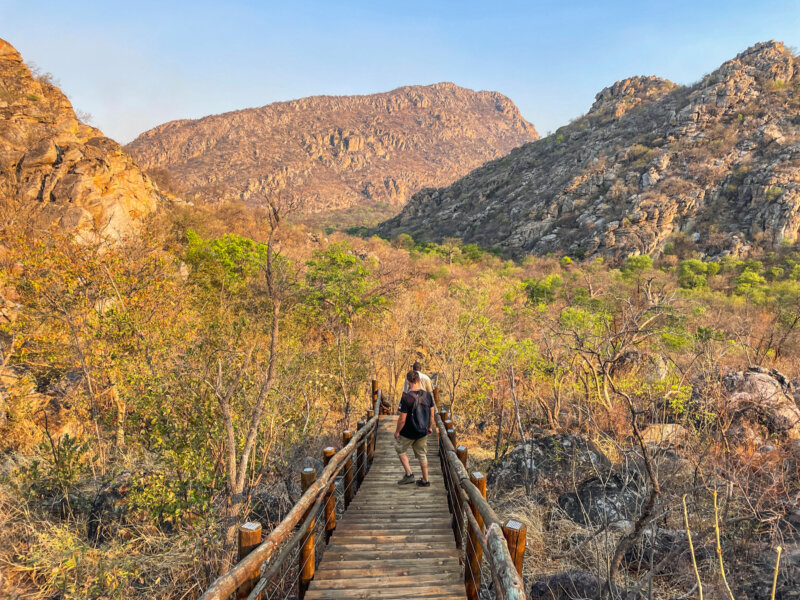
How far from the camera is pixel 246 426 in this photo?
7602mm

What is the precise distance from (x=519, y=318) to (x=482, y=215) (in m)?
51.6

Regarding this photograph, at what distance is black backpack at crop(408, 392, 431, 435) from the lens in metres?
6.09

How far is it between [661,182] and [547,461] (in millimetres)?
58301

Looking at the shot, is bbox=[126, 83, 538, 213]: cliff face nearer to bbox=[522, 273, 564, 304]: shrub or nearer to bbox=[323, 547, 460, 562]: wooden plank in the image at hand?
bbox=[522, 273, 564, 304]: shrub

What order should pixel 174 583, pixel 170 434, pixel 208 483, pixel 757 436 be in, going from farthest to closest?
pixel 757 436
pixel 170 434
pixel 208 483
pixel 174 583

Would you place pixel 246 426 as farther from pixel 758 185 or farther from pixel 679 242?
pixel 758 185

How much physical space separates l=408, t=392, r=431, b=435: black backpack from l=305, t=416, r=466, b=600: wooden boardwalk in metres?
1.22

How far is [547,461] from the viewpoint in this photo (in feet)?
32.5

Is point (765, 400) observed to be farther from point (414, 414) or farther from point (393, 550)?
point (393, 550)

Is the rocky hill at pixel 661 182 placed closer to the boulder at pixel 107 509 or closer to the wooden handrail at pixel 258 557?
the wooden handrail at pixel 258 557

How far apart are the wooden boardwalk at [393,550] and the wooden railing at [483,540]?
0.23 metres

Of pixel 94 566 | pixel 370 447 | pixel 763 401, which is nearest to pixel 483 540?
pixel 370 447

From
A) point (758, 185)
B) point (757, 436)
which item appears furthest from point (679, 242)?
point (757, 436)

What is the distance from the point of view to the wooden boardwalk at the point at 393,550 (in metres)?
3.75
